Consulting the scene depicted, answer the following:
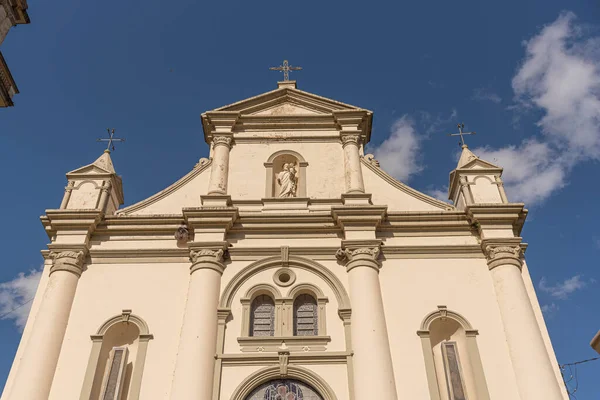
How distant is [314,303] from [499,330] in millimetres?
4347

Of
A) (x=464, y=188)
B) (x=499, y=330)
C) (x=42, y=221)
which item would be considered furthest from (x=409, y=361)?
(x=42, y=221)

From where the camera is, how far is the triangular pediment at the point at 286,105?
19.6 m

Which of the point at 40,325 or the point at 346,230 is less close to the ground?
the point at 346,230

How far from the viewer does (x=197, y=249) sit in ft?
51.4

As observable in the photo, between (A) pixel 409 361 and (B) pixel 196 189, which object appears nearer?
(A) pixel 409 361

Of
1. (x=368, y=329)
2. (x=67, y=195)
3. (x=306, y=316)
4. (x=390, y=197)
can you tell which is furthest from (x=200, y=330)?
(x=390, y=197)

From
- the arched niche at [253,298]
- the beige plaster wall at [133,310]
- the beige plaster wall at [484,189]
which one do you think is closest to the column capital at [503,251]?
the beige plaster wall at [484,189]

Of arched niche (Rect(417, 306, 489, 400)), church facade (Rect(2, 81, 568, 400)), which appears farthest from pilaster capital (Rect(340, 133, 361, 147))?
arched niche (Rect(417, 306, 489, 400))

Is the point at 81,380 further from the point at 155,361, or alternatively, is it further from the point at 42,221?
the point at 42,221

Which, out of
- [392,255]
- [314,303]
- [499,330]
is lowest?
[499,330]

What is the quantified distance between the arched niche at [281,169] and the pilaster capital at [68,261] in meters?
5.17

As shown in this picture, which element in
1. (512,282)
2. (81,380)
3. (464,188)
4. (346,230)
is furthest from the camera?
(464,188)

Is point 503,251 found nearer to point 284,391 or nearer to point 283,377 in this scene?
point 283,377

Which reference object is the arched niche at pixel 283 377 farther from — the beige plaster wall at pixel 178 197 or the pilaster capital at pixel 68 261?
the beige plaster wall at pixel 178 197
